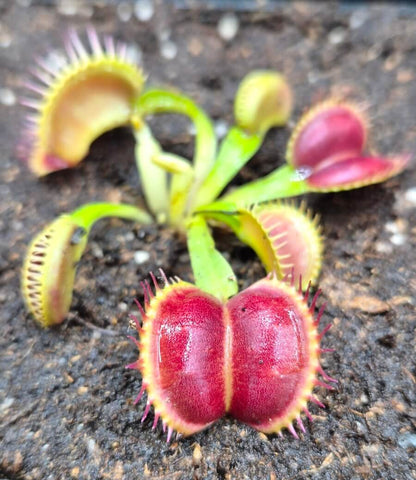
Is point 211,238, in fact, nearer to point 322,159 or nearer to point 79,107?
point 322,159

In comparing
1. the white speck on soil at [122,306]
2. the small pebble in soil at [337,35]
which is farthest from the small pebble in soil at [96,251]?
the small pebble in soil at [337,35]

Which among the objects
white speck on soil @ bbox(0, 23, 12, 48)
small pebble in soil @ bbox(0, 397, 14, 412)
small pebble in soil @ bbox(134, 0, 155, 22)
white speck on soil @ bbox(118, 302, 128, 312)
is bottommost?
small pebble in soil @ bbox(0, 397, 14, 412)

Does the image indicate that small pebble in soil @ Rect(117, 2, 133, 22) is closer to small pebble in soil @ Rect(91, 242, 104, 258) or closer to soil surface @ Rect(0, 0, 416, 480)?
soil surface @ Rect(0, 0, 416, 480)

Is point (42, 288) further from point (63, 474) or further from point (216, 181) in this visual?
point (216, 181)

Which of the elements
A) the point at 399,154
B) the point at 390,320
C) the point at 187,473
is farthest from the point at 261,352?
the point at 399,154

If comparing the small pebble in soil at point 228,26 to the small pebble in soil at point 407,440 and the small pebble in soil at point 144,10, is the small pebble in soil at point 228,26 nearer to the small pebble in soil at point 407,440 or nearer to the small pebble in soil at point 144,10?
the small pebble in soil at point 144,10

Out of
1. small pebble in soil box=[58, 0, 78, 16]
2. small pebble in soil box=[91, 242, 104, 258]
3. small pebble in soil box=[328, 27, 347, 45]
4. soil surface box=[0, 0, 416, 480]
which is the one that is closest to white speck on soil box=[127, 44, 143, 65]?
soil surface box=[0, 0, 416, 480]
